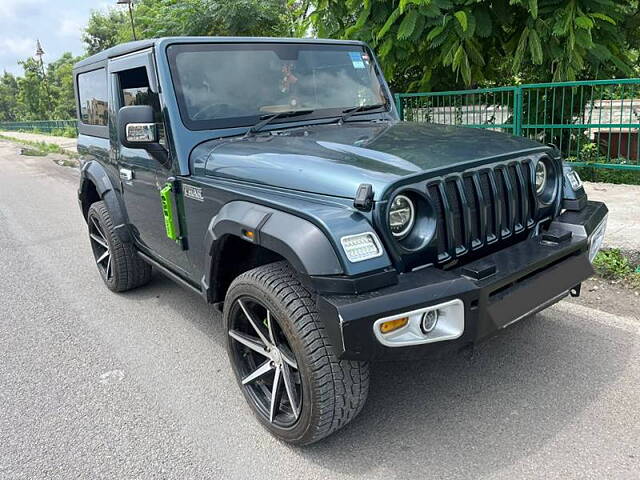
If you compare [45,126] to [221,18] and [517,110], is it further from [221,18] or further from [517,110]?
[517,110]

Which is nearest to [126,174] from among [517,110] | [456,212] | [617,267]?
[456,212]

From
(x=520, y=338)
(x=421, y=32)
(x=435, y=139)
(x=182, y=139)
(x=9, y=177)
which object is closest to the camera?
(x=435, y=139)

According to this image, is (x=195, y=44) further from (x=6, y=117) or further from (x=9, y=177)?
(x=6, y=117)

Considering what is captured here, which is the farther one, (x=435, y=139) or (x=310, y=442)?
(x=435, y=139)

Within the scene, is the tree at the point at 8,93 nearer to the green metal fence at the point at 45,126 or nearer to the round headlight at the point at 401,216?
the green metal fence at the point at 45,126

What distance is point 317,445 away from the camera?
8.50 ft

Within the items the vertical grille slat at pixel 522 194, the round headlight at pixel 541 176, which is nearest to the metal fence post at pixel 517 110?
the round headlight at pixel 541 176

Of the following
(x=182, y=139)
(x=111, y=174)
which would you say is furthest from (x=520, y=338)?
(x=111, y=174)

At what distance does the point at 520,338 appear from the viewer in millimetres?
3439

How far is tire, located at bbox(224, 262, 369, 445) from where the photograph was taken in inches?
88.7

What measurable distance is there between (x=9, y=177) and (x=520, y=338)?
1480 cm

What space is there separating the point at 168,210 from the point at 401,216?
1.59 meters

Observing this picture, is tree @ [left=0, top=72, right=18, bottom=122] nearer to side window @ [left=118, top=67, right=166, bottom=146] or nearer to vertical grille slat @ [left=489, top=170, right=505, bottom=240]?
side window @ [left=118, top=67, right=166, bottom=146]

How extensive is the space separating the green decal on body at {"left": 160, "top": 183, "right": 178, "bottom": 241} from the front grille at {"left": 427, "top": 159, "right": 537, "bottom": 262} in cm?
164
